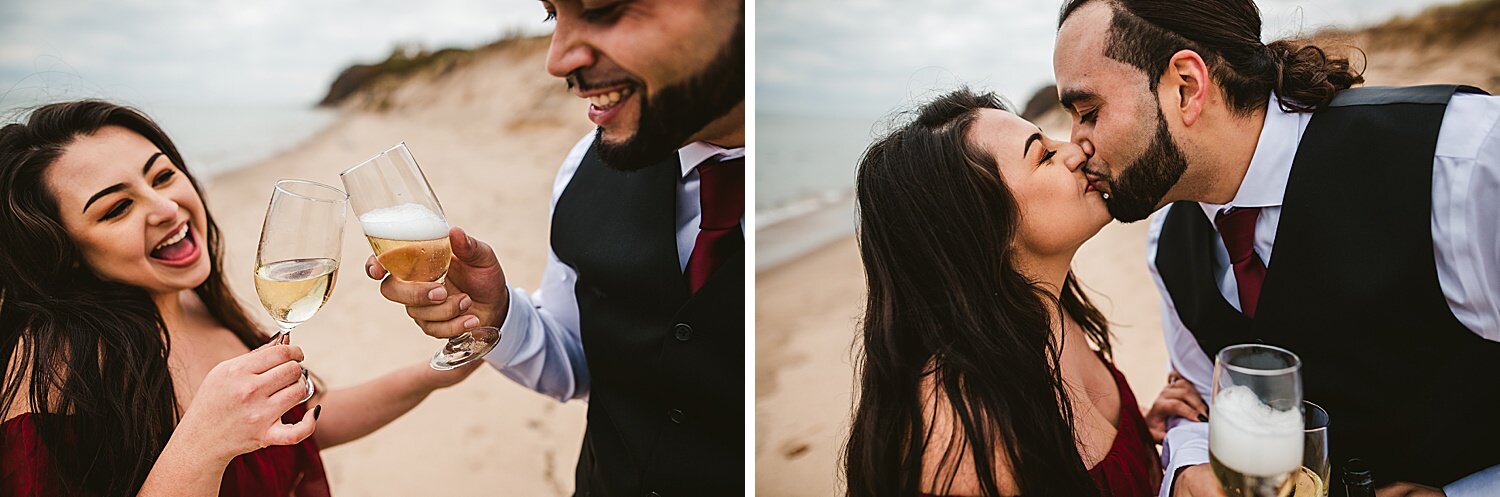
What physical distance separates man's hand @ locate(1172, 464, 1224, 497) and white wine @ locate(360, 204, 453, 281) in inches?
55.5

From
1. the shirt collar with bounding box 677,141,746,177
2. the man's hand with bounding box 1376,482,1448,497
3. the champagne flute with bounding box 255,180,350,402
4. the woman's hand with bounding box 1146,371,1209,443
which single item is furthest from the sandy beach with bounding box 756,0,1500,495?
the champagne flute with bounding box 255,180,350,402

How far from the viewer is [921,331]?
1.86 m

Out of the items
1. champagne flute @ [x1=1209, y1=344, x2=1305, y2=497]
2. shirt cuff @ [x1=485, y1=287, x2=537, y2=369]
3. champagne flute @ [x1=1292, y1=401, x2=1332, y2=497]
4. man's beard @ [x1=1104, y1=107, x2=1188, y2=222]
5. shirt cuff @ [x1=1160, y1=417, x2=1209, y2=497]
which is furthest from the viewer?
shirt cuff @ [x1=485, y1=287, x2=537, y2=369]

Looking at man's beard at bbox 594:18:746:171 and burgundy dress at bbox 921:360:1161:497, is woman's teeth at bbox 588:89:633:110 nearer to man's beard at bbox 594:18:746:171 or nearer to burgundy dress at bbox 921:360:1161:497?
man's beard at bbox 594:18:746:171

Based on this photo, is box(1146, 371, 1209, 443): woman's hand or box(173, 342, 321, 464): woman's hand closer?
box(173, 342, 321, 464): woman's hand

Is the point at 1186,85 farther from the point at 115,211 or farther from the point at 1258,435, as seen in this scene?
the point at 115,211

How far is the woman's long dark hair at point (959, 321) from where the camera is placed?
1768 millimetres

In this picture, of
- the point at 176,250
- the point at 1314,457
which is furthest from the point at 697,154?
the point at 1314,457

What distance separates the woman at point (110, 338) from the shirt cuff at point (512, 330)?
15.7 inches

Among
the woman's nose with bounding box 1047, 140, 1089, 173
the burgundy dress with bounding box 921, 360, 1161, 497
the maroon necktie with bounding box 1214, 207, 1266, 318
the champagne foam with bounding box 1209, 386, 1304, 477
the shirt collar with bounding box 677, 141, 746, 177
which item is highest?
the woman's nose with bounding box 1047, 140, 1089, 173

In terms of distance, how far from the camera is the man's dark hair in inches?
66.1

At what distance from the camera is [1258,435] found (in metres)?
1.35

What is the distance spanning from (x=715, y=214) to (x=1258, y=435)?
1131 mm

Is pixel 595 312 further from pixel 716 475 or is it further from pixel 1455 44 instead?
pixel 1455 44
